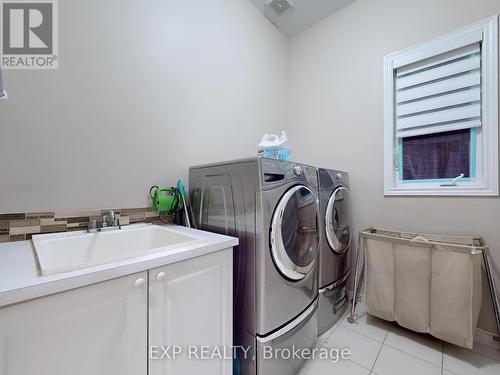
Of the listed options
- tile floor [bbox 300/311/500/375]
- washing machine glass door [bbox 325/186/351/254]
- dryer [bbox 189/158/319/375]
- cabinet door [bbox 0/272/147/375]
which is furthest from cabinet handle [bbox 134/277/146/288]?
washing machine glass door [bbox 325/186/351/254]

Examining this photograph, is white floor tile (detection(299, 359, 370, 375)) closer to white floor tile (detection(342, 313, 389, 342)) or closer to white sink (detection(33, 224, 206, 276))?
white floor tile (detection(342, 313, 389, 342))

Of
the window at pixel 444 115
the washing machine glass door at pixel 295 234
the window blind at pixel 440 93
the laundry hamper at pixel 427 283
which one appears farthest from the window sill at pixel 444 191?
the washing machine glass door at pixel 295 234

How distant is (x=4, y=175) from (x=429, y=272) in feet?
8.39

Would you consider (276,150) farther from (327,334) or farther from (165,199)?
(327,334)

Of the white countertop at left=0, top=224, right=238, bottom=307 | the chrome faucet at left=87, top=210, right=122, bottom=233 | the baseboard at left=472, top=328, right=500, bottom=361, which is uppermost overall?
the chrome faucet at left=87, top=210, right=122, bottom=233

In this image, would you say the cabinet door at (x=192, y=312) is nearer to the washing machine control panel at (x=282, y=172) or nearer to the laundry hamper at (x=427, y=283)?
the washing machine control panel at (x=282, y=172)

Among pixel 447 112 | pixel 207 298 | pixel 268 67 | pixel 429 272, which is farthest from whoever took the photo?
pixel 268 67

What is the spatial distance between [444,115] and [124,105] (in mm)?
2441

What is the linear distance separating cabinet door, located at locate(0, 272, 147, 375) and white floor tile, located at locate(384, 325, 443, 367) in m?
1.72

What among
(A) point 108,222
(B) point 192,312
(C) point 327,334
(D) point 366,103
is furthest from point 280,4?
(C) point 327,334

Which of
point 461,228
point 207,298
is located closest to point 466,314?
point 461,228

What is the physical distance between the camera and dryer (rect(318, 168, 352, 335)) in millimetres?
1659

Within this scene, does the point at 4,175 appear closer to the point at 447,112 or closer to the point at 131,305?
the point at 131,305

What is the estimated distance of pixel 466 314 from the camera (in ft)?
4.36
